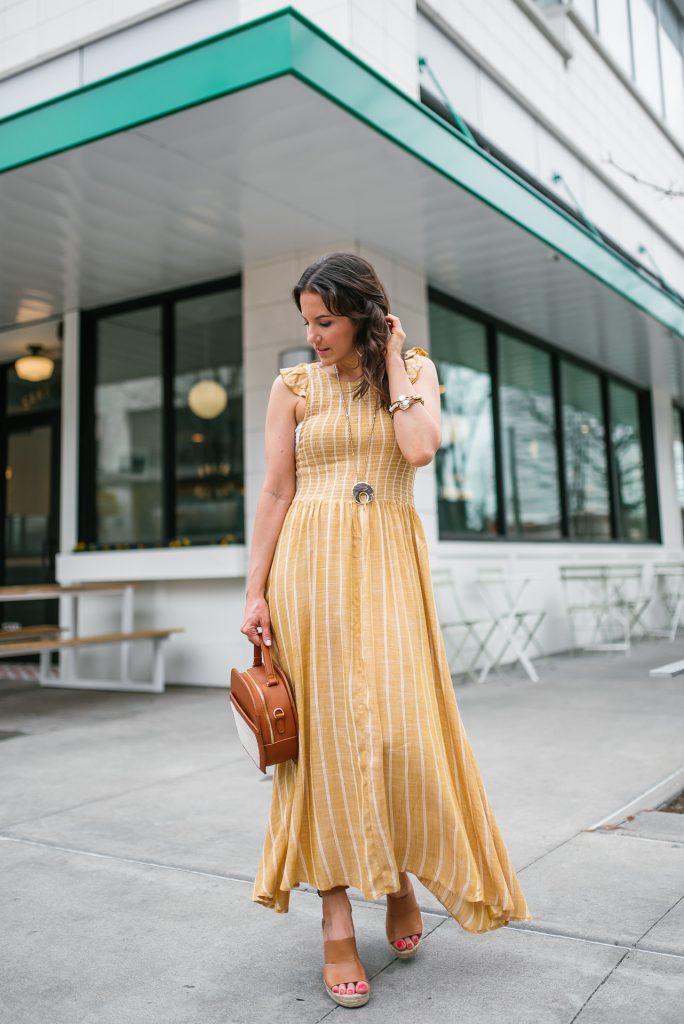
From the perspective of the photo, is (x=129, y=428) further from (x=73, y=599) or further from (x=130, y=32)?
(x=130, y=32)

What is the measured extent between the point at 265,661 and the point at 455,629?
18.1 ft

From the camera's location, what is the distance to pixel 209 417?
24.1ft

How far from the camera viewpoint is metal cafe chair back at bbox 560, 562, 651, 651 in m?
9.05

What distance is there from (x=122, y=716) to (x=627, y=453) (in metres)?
8.44

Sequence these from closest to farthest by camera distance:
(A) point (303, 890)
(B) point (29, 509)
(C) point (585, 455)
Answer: (A) point (303, 890), (B) point (29, 509), (C) point (585, 455)

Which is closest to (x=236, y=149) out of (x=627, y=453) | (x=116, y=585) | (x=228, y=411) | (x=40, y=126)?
(x=40, y=126)

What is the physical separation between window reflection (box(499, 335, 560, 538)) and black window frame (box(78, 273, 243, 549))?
10.3 feet

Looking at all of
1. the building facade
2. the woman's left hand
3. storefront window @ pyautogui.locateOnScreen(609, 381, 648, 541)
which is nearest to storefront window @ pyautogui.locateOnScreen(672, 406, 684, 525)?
storefront window @ pyautogui.locateOnScreen(609, 381, 648, 541)

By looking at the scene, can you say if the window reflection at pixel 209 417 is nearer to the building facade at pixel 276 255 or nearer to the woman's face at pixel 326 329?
the building facade at pixel 276 255

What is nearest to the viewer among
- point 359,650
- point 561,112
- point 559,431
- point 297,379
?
point 359,650

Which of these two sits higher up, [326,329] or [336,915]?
[326,329]

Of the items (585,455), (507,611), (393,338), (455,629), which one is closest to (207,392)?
(455,629)

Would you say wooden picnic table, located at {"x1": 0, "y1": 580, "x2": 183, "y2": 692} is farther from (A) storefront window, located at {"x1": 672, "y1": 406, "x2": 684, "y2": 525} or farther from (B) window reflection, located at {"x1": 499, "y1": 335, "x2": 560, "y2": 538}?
(A) storefront window, located at {"x1": 672, "y1": 406, "x2": 684, "y2": 525}

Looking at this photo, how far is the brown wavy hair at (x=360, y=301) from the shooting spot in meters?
1.99
